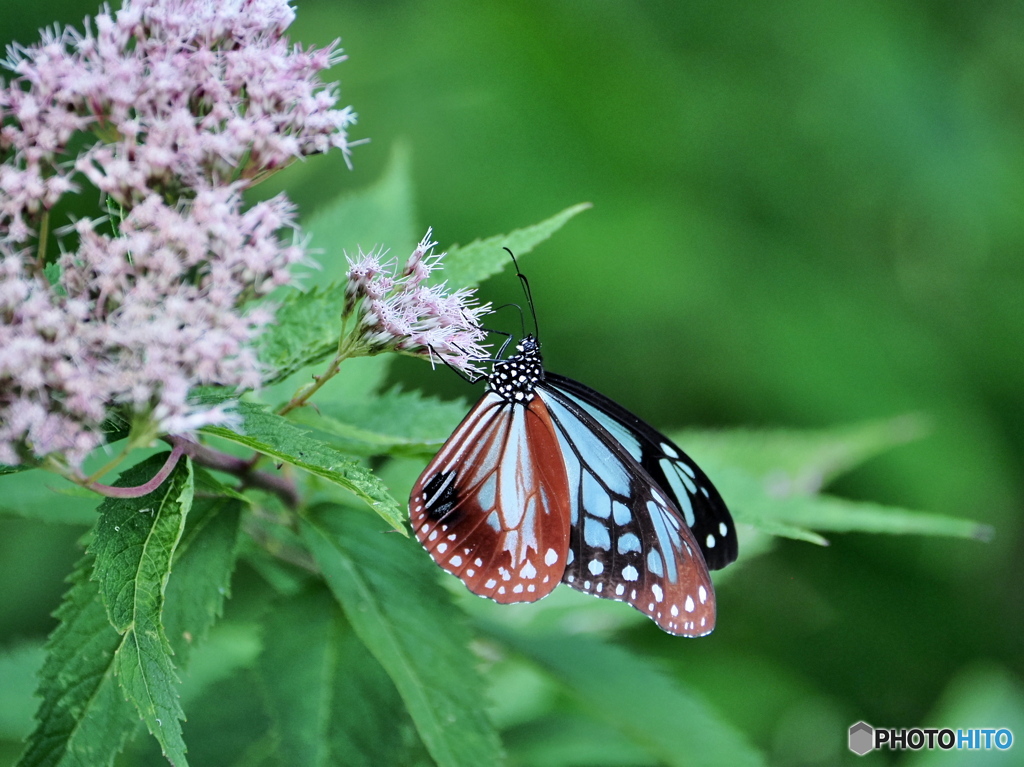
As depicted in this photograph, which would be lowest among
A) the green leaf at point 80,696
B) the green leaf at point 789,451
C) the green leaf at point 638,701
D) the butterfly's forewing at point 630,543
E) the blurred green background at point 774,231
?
the green leaf at point 80,696

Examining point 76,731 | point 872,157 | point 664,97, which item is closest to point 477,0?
point 664,97

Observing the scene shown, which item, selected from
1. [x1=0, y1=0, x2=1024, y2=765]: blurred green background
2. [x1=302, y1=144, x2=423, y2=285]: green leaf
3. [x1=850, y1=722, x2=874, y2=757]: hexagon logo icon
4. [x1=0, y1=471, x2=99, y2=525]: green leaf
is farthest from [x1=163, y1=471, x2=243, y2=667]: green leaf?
[x1=850, y1=722, x2=874, y2=757]: hexagon logo icon

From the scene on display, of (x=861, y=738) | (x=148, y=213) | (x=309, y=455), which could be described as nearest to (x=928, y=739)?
(x=861, y=738)

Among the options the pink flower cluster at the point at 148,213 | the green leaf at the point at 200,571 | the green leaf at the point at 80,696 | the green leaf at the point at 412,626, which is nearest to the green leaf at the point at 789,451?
the green leaf at the point at 412,626

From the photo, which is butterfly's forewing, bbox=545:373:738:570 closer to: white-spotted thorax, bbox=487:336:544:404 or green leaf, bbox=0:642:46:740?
white-spotted thorax, bbox=487:336:544:404

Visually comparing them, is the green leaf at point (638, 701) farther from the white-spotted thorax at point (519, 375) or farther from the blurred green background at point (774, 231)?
the blurred green background at point (774, 231)

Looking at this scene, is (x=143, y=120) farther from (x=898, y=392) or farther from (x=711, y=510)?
(x=898, y=392)

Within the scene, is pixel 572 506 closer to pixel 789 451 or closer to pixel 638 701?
pixel 638 701

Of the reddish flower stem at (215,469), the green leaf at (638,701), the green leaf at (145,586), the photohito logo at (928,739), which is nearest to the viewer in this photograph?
the green leaf at (145,586)
